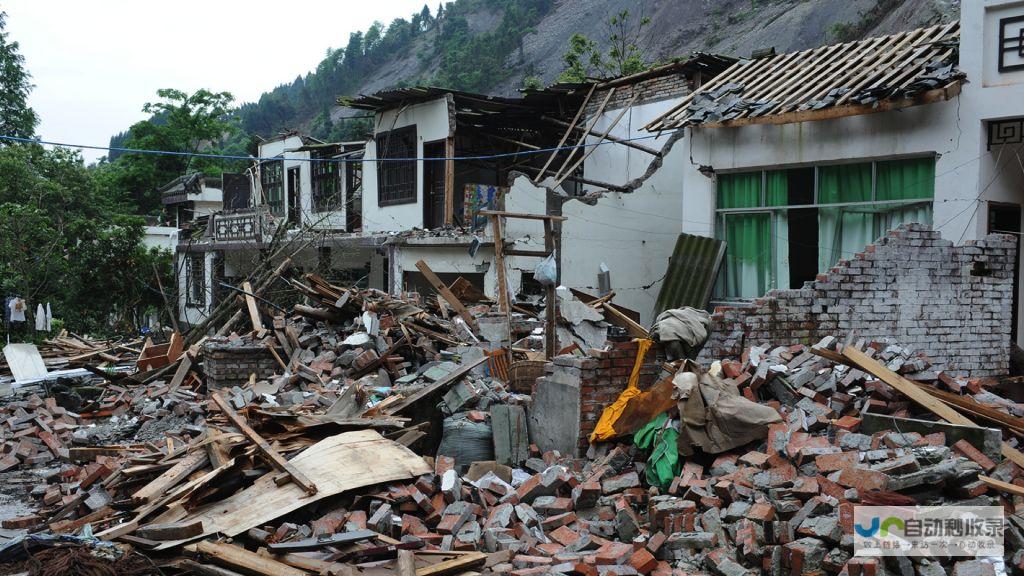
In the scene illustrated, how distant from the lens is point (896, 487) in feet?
16.5

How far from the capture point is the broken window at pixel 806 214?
404 inches

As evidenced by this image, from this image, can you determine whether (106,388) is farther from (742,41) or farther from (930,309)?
(742,41)

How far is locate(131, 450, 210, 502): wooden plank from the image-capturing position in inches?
243

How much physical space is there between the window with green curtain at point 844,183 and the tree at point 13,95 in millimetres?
34357

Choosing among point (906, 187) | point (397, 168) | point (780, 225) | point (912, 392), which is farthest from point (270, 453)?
point (397, 168)

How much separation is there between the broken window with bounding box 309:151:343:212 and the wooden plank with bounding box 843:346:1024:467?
1879cm

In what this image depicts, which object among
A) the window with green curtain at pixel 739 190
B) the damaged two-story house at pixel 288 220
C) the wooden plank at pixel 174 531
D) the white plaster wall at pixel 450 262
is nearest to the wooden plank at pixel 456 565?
the wooden plank at pixel 174 531

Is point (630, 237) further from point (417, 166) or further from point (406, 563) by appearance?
point (406, 563)

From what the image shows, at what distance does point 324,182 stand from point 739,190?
15877 mm

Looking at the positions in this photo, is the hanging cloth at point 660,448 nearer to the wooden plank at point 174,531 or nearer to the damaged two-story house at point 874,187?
the damaged two-story house at point 874,187

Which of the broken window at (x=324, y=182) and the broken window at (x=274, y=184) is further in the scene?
the broken window at (x=274, y=184)

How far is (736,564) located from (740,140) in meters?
7.97

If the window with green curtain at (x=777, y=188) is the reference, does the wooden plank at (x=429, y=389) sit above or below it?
below

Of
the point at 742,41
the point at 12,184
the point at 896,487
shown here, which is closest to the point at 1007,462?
the point at 896,487
